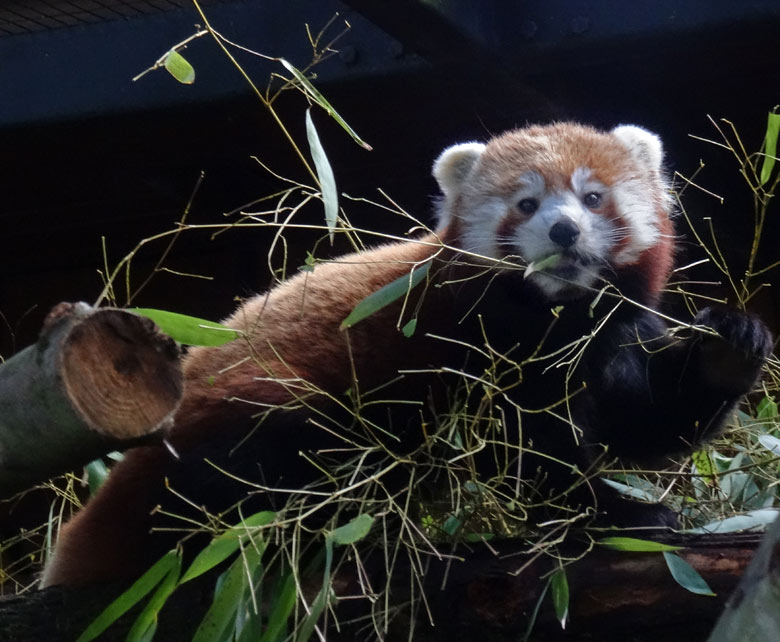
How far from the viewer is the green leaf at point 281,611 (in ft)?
7.04

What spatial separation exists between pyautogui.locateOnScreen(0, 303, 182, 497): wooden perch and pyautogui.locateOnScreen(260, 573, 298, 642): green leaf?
2.40 ft

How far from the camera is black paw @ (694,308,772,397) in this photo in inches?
110

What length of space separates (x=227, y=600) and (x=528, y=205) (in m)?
1.50

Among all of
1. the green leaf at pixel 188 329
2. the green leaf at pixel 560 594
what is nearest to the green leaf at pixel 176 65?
the green leaf at pixel 188 329

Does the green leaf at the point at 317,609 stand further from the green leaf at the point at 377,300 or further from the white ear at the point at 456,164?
the white ear at the point at 456,164

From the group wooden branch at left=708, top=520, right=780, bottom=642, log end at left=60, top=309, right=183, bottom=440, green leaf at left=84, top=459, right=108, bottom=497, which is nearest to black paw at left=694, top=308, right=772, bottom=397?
wooden branch at left=708, top=520, right=780, bottom=642

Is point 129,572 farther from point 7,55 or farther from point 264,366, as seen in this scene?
point 7,55

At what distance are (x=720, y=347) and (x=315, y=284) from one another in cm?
122

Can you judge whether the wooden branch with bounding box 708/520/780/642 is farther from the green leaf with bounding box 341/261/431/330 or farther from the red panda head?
the red panda head

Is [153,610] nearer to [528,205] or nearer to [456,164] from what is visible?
[528,205]

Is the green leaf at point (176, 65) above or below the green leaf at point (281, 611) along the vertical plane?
above

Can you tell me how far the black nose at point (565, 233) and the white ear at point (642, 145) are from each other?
24.3 inches

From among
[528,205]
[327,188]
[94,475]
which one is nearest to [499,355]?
[327,188]

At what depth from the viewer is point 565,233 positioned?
280 centimetres
